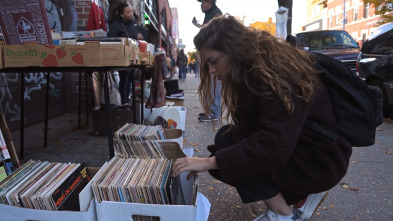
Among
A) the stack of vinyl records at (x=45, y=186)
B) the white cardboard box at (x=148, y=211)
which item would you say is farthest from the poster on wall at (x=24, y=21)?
the white cardboard box at (x=148, y=211)

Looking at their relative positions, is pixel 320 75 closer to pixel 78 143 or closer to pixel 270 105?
pixel 270 105

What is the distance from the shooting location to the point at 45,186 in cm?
161

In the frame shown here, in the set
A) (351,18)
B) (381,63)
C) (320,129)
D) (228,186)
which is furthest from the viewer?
(351,18)

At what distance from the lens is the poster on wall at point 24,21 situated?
2273 mm

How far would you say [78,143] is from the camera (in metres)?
3.84

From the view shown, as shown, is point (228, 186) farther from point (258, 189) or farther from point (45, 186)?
point (45, 186)

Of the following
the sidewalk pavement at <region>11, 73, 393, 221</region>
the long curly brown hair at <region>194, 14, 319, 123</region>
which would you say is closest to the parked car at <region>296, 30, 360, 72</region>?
the sidewalk pavement at <region>11, 73, 393, 221</region>

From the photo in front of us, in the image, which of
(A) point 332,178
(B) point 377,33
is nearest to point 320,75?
(A) point 332,178

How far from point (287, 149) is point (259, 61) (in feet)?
1.34

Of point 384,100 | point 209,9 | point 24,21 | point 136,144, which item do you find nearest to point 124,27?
point 209,9

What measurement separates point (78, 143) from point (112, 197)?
245 cm

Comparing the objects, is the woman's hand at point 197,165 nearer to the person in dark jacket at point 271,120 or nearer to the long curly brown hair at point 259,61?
the person in dark jacket at point 271,120

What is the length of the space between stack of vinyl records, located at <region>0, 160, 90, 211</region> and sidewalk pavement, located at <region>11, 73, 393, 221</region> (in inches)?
37.5

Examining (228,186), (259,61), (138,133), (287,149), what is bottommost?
(228,186)
